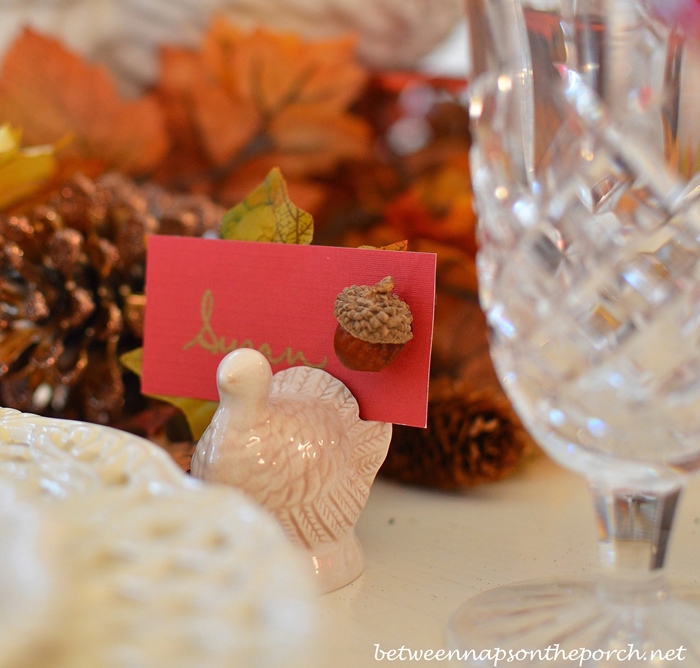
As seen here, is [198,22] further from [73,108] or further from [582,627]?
[582,627]

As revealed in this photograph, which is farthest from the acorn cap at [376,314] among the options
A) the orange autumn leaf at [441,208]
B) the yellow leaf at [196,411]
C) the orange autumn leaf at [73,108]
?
the orange autumn leaf at [73,108]

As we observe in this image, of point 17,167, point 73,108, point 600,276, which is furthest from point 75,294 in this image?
point 600,276

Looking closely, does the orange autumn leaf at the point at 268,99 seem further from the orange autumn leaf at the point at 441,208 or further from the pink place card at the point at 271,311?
the pink place card at the point at 271,311

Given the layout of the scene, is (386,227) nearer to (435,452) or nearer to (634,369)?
(435,452)

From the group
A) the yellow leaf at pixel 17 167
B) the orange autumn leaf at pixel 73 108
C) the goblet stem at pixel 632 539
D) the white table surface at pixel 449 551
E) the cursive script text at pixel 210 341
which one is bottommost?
the white table surface at pixel 449 551

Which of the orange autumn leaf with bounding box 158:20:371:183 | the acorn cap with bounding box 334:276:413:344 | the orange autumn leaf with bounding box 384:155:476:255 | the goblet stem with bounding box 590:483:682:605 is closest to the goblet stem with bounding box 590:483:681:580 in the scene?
the goblet stem with bounding box 590:483:682:605

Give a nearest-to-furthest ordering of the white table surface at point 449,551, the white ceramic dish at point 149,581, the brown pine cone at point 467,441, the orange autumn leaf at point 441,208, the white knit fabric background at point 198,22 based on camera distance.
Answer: the white ceramic dish at point 149,581
the white table surface at point 449,551
the brown pine cone at point 467,441
the orange autumn leaf at point 441,208
the white knit fabric background at point 198,22
